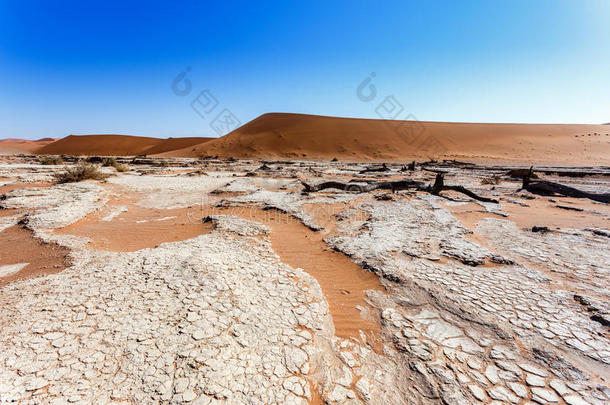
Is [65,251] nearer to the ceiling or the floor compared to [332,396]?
nearer to the ceiling

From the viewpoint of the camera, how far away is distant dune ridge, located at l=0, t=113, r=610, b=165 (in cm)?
3070

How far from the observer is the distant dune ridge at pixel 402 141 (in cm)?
3070

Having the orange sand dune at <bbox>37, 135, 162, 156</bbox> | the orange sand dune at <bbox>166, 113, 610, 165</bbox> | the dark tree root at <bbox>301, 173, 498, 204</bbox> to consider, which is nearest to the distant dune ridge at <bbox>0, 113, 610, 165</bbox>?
the orange sand dune at <bbox>166, 113, 610, 165</bbox>

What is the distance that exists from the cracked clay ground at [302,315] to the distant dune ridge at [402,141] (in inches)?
1080

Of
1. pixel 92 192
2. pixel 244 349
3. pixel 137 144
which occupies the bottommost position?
pixel 244 349

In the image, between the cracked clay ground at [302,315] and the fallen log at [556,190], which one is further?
the fallen log at [556,190]

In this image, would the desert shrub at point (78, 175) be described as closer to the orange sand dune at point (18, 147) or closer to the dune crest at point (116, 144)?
the orange sand dune at point (18, 147)

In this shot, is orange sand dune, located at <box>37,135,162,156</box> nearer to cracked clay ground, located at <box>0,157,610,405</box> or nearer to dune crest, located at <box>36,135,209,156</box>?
dune crest, located at <box>36,135,209,156</box>

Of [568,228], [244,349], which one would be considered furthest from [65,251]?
[568,228]

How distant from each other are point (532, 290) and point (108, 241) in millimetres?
5935

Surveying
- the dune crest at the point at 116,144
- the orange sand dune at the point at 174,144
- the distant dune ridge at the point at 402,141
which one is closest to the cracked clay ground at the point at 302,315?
the distant dune ridge at the point at 402,141

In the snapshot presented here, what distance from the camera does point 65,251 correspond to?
333cm

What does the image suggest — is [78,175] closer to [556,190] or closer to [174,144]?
[556,190]

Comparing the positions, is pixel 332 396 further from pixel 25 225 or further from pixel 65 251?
pixel 25 225
